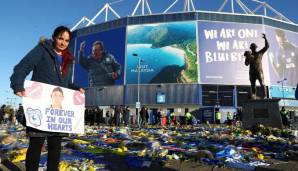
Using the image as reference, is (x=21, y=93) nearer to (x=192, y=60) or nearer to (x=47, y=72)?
(x=47, y=72)

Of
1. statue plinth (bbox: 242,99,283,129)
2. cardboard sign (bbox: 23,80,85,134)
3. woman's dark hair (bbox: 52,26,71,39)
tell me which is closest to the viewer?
cardboard sign (bbox: 23,80,85,134)

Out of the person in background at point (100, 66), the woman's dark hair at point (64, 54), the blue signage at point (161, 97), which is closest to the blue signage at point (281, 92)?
the blue signage at point (161, 97)

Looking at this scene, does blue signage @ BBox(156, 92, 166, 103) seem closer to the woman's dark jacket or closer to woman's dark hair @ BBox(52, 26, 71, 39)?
the woman's dark jacket

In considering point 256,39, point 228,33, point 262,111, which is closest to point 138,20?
point 228,33

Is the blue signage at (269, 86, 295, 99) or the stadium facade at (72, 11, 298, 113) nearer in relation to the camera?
the stadium facade at (72, 11, 298, 113)

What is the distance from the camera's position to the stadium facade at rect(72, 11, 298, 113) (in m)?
61.6

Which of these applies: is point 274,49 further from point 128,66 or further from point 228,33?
point 128,66

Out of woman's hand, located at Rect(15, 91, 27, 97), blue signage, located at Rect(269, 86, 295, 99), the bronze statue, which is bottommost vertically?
woman's hand, located at Rect(15, 91, 27, 97)

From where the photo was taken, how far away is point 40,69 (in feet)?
12.7

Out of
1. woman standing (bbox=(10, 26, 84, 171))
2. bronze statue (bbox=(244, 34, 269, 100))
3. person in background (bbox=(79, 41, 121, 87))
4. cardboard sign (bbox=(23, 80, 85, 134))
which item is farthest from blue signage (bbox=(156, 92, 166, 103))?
woman standing (bbox=(10, 26, 84, 171))

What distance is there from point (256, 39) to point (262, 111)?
54666 millimetres

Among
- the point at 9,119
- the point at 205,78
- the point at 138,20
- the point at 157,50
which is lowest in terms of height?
the point at 9,119

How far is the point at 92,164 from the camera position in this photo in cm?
576

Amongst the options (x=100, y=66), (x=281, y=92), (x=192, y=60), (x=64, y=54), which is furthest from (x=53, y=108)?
(x=281, y=92)
